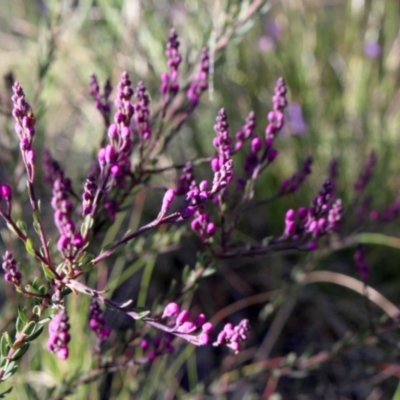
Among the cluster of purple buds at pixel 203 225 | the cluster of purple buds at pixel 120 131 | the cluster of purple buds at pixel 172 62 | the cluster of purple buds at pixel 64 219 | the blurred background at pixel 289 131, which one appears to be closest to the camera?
the cluster of purple buds at pixel 64 219

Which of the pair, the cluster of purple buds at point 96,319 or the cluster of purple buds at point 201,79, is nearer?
the cluster of purple buds at point 96,319

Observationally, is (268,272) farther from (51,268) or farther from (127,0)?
(51,268)

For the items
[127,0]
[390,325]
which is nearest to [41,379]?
[390,325]

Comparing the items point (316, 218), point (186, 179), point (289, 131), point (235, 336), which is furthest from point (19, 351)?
point (289, 131)

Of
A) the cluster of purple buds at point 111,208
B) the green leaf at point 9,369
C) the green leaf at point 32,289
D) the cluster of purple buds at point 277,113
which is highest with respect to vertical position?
the cluster of purple buds at point 277,113

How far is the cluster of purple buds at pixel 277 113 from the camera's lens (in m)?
1.11

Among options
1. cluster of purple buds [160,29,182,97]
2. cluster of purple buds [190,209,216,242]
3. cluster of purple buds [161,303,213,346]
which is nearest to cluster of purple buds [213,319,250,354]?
cluster of purple buds [161,303,213,346]

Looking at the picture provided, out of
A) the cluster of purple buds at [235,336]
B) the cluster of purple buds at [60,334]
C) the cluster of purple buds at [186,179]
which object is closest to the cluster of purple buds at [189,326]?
the cluster of purple buds at [235,336]

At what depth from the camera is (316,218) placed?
1.08m

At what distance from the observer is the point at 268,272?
235cm

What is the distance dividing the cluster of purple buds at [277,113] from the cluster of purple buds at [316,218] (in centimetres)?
14

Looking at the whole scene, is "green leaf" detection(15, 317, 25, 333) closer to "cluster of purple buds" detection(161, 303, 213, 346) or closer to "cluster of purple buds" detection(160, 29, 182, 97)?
"cluster of purple buds" detection(161, 303, 213, 346)

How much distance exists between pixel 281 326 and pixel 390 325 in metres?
0.77

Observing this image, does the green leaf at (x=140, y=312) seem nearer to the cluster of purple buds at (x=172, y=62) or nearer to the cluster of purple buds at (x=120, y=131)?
the cluster of purple buds at (x=120, y=131)
